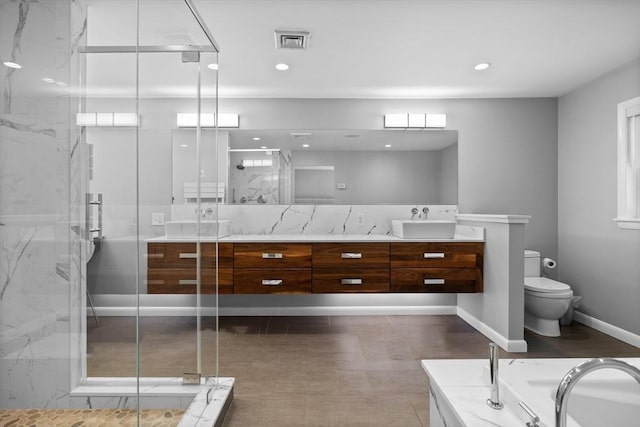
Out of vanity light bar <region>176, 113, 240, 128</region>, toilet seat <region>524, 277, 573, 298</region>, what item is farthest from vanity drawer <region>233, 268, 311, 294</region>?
toilet seat <region>524, 277, 573, 298</region>

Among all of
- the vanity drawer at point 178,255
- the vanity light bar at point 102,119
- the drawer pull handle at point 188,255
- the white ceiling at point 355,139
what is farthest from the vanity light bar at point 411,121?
the vanity light bar at point 102,119

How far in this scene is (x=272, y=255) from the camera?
10.5 ft

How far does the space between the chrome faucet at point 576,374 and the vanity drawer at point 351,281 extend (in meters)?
2.38

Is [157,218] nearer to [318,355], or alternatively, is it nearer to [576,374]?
[576,374]

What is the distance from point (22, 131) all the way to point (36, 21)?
34 centimetres

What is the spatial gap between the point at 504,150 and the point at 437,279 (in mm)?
1677

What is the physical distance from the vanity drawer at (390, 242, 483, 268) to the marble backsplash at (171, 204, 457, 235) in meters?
0.67

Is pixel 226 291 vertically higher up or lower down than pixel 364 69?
lower down

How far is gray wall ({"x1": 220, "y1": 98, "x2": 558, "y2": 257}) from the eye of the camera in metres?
3.89

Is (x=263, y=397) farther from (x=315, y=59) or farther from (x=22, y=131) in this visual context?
(x=315, y=59)

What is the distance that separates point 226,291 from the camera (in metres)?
3.18

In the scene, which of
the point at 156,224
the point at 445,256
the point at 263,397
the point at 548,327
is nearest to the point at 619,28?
the point at 445,256

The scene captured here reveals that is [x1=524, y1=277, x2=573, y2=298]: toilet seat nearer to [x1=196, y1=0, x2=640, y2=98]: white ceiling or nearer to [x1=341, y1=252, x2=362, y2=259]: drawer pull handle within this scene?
[x1=341, y1=252, x2=362, y2=259]: drawer pull handle

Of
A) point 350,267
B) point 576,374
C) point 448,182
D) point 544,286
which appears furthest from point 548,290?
point 576,374
